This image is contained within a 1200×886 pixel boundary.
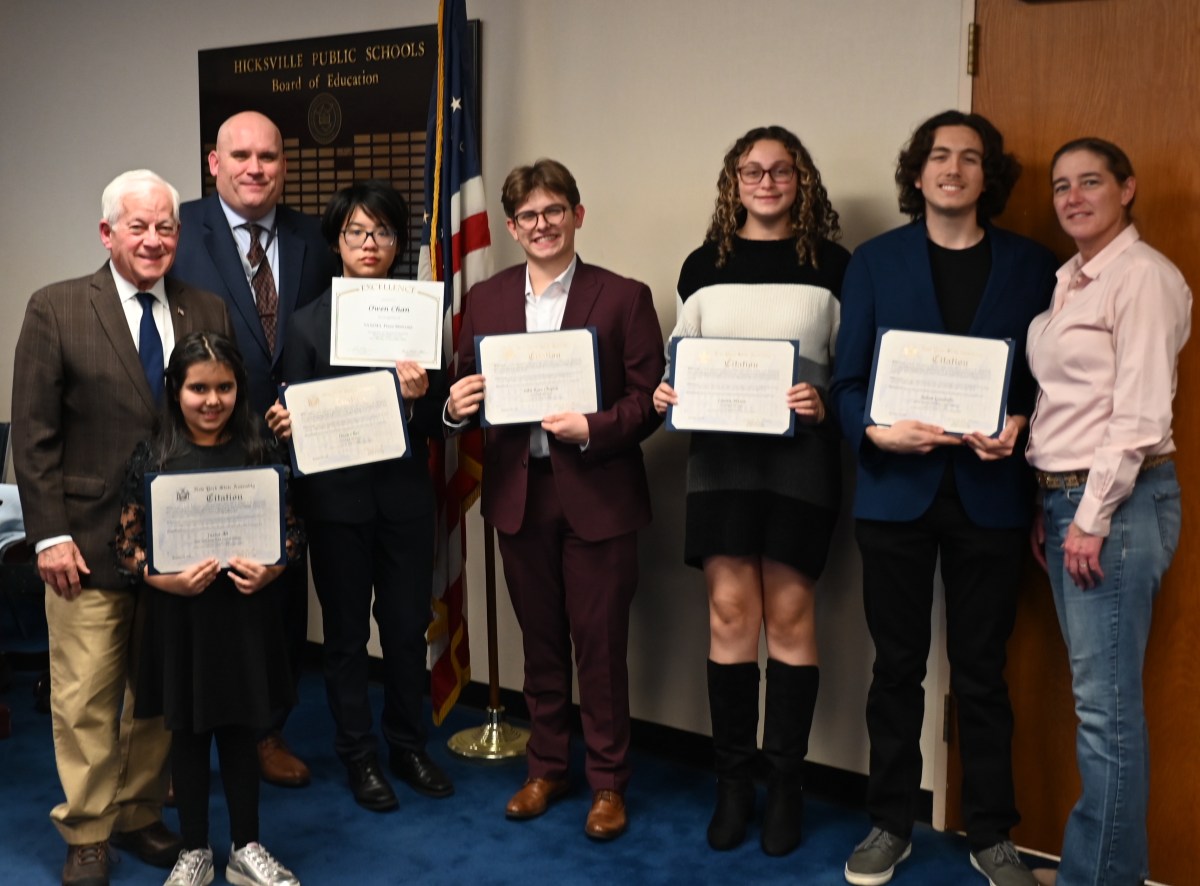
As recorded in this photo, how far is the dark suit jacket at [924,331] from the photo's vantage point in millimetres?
2607

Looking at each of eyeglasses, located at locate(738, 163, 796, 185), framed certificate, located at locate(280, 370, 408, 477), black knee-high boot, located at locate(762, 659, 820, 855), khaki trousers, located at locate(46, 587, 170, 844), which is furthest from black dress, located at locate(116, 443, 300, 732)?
eyeglasses, located at locate(738, 163, 796, 185)

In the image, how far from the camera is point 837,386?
275 cm

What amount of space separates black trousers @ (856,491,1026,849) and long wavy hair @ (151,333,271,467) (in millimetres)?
1398

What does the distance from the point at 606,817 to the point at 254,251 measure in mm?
1760

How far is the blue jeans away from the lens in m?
2.43

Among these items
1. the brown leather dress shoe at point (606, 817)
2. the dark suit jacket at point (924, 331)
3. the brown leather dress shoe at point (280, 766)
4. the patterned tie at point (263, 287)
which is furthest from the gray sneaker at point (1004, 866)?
the patterned tie at point (263, 287)

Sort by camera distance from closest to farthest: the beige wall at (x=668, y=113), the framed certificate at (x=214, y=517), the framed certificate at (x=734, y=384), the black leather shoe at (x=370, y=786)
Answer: the framed certificate at (x=214, y=517) < the framed certificate at (x=734, y=384) < the beige wall at (x=668, y=113) < the black leather shoe at (x=370, y=786)

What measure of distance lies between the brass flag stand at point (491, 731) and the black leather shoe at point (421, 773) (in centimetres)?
26

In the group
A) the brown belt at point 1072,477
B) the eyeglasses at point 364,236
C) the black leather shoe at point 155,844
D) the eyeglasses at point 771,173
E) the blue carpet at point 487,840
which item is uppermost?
the eyeglasses at point 771,173

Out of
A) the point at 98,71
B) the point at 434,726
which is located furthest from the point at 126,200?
the point at 98,71

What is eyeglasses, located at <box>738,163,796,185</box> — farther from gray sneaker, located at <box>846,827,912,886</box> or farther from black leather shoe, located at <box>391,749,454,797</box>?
black leather shoe, located at <box>391,749,454,797</box>

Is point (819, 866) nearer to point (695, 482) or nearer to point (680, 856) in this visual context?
point (680, 856)

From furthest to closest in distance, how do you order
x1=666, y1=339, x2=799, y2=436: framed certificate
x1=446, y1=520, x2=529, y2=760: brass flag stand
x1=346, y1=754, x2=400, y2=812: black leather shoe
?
1. x1=446, y1=520, x2=529, y2=760: brass flag stand
2. x1=346, y1=754, x2=400, y2=812: black leather shoe
3. x1=666, y1=339, x2=799, y2=436: framed certificate

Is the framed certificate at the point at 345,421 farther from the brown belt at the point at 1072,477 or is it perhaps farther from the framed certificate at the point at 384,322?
the brown belt at the point at 1072,477
